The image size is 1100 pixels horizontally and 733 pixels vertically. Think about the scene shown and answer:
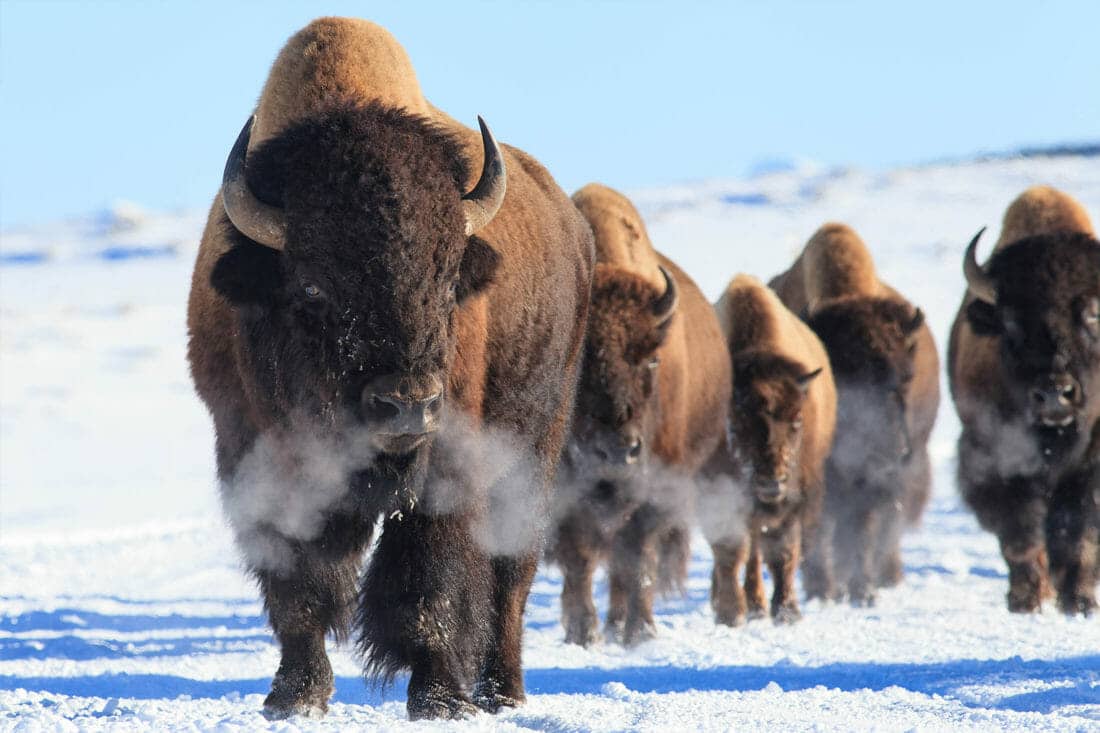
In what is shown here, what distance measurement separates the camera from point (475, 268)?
4.43 meters

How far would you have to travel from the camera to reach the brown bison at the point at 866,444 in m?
9.65

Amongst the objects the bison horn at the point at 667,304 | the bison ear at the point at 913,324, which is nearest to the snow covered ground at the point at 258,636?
the bison ear at the point at 913,324

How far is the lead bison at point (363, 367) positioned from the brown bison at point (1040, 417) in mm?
3801

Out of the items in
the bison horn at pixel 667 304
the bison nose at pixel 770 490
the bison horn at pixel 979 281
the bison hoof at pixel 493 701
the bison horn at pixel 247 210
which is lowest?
the bison hoof at pixel 493 701

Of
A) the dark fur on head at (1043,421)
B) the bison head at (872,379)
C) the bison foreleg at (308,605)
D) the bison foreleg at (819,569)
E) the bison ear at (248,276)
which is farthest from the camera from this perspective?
the bison head at (872,379)

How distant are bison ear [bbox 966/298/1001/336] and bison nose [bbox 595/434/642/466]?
7.64 ft

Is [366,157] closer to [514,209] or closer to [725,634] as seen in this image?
[514,209]

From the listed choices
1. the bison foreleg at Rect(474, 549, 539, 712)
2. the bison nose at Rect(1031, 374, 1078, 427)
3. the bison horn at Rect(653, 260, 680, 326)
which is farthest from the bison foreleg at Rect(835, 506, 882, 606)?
the bison foreleg at Rect(474, 549, 539, 712)

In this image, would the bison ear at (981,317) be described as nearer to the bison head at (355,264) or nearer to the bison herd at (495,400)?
the bison herd at (495,400)

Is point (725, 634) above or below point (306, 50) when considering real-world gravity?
below

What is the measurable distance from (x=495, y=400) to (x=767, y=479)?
Result: 3738 millimetres

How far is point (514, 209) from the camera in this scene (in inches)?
214

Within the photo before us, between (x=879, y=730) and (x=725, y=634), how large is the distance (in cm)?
356

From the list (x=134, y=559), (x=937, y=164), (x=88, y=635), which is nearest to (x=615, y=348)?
(x=88, y=635)
